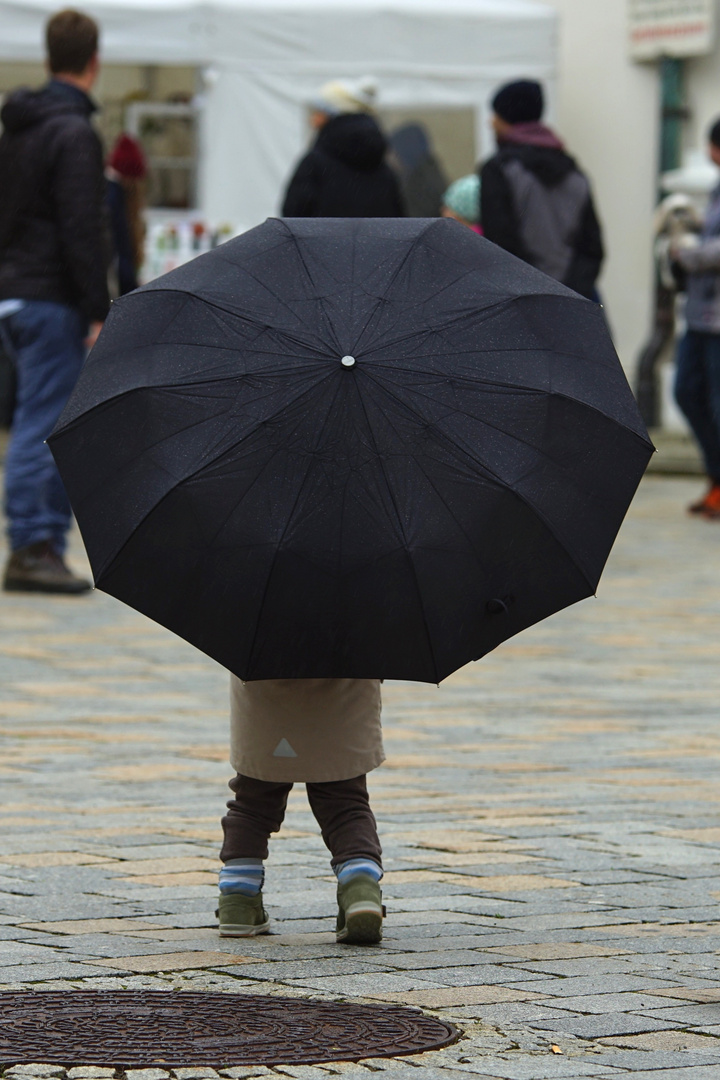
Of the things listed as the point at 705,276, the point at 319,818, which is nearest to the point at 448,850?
the point at 319,818

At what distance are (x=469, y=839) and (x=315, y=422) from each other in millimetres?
1591

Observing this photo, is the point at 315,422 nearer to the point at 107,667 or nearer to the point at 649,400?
the point at 107,667

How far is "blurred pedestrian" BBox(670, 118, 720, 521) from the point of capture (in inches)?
434

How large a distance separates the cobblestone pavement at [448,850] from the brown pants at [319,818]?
17 cm

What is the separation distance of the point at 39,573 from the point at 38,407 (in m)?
0.70

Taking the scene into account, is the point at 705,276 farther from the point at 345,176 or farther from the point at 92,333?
the point at 92,333

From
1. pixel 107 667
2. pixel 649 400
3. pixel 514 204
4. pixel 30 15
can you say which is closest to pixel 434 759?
pixel 107 667

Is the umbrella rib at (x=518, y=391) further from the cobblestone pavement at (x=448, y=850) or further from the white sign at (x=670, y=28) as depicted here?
the white sign at (x=670, y=28)

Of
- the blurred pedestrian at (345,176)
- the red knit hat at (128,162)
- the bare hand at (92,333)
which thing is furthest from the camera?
the red knit hat at (128,162)

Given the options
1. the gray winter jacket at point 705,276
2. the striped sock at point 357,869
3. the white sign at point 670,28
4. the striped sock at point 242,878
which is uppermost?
the white sign at point 670,28

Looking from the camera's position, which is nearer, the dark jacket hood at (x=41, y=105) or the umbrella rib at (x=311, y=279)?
the umbrella rib at (x=311, y=279)

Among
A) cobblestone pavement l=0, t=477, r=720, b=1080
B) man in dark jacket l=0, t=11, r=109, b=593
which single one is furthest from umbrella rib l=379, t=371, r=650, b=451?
man in dark jacket l=0, t=11, r=109, b=593

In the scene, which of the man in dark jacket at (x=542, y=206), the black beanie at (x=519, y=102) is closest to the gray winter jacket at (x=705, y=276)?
the man in dark jacket at (x=542, y=206)

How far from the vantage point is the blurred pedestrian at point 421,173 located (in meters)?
16.4
